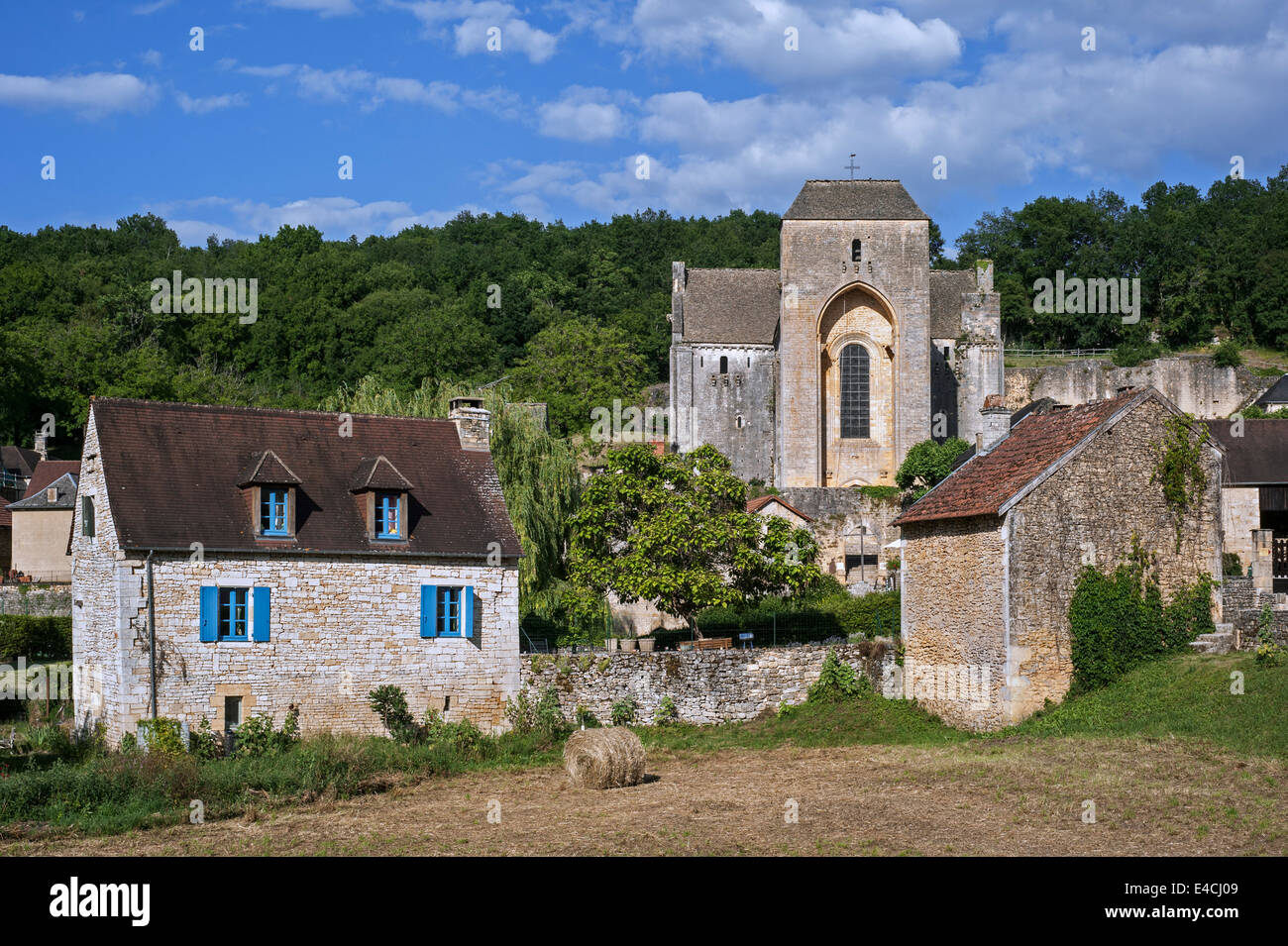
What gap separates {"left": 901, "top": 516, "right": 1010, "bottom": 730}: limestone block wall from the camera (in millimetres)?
25141

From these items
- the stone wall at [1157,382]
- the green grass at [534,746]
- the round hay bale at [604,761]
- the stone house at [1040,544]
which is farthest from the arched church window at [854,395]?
the round hay bale at [604,761]

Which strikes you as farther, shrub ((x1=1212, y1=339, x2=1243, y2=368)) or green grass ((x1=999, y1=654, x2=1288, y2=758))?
shrub ((x1=1212, y1=339, x2=1243, y2=368))

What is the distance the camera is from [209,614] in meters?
24.9

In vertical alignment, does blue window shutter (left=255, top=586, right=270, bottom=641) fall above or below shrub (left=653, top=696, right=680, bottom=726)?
above

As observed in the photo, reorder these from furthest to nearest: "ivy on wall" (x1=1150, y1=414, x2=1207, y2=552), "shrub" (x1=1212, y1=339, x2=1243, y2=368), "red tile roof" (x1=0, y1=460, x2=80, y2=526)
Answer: "shrub" (x1=1212, y1=339, x2=1243, y2=368)
"red tile roof" (x1=0, y1=460, x2=80, y2=526)
"ivy on wall" (x1=1150, y1=414, x2=1207, y2=552)

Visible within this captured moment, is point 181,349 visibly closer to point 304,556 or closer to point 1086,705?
point 304,556

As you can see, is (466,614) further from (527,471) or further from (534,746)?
(527,471)

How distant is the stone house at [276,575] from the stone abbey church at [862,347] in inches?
1100

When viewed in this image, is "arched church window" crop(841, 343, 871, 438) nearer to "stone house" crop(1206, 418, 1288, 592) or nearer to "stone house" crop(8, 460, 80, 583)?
"stone house" crop(1206, 418, 1288, 592)

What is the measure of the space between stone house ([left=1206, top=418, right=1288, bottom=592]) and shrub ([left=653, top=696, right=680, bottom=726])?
16055mm

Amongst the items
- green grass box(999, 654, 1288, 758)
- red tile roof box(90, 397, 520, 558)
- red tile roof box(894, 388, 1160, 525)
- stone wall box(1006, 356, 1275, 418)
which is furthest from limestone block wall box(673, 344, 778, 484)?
green grass box(999, 654, 1288, 758)

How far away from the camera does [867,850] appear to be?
51.7ft
